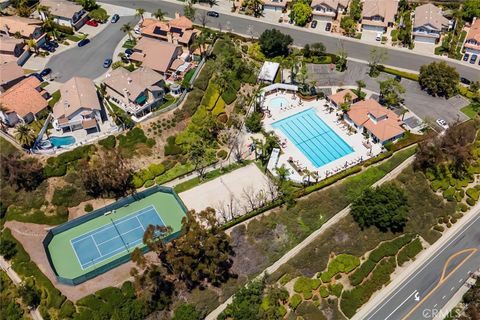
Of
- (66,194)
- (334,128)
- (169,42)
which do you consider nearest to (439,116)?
(334,128)

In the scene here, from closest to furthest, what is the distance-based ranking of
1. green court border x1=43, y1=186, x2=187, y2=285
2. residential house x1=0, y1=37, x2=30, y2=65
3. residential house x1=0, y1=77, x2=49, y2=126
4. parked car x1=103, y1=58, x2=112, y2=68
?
green court border x1=43, y1=186, x2=187, y2=285, residential house x1=0, y1=77, x2=49, y2=126, residential house x1=0, y1=37, x2=30, y2=65, parked car x1=103, y1=58, x2=112, y2=68

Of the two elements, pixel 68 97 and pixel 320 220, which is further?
pixel 68 97

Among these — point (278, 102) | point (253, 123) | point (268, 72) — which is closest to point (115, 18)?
point (268, 72)

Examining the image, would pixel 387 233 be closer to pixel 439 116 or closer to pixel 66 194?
pixel 439 116

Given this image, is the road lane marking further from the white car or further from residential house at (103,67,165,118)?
residential house at (103,67,165,118)

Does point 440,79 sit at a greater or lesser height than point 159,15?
lesser

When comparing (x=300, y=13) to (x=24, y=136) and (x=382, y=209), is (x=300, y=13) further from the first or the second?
(x=24, y=136)

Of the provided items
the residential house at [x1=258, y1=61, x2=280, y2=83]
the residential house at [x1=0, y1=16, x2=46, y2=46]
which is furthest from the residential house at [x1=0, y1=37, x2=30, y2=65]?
the residential house at [x1=258, y1=61, x2=280, y2=83]
